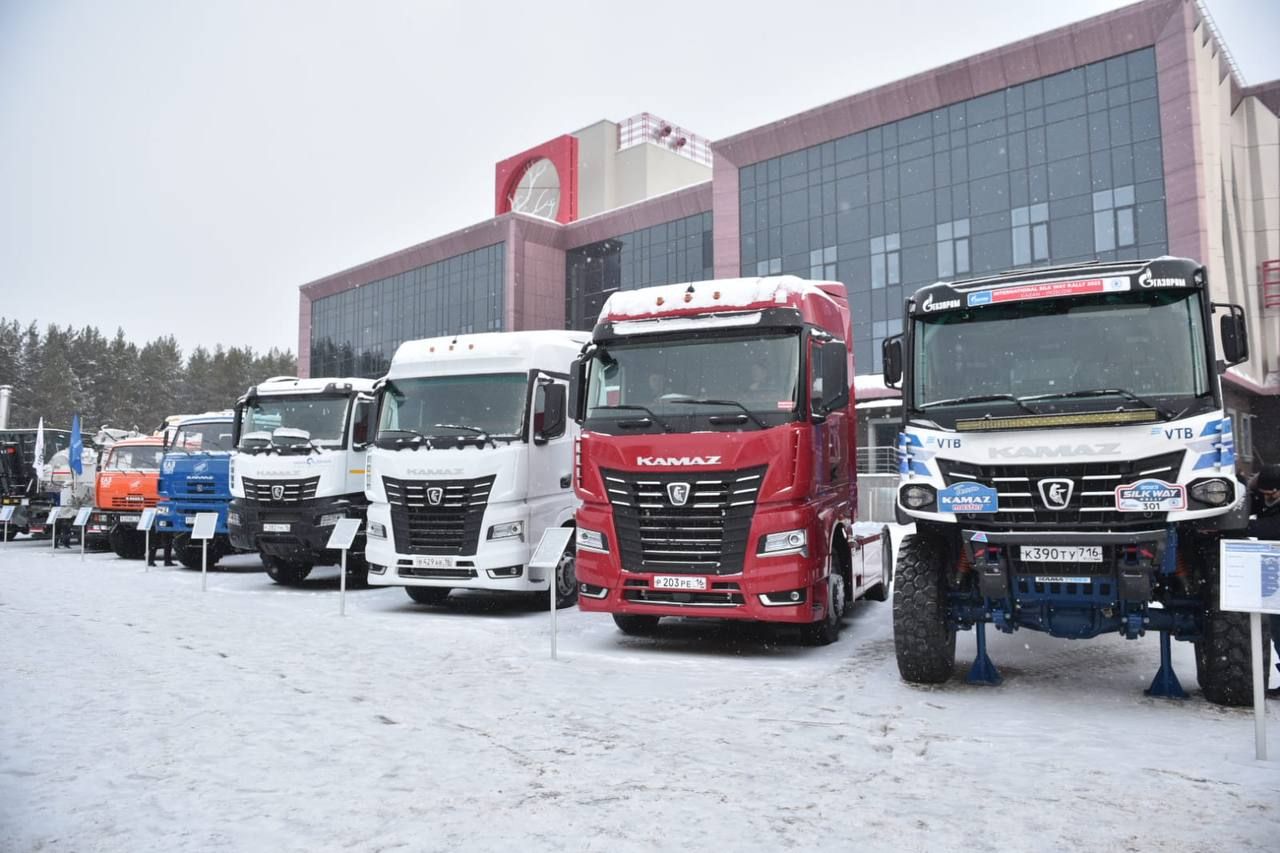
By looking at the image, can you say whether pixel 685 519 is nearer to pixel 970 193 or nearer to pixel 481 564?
pixel 481 564

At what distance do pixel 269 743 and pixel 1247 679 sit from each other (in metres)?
6.14

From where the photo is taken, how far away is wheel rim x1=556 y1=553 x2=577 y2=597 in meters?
10.9

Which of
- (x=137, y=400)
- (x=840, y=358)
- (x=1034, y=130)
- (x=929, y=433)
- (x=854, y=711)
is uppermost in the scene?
(x=1034, y=130)

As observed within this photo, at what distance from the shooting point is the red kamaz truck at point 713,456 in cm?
790

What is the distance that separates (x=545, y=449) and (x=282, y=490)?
15.0 feet

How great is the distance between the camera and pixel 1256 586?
16.7 ft

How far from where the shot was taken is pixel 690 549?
26.6 feet

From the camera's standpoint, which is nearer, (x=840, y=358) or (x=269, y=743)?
(x=269, y=743)

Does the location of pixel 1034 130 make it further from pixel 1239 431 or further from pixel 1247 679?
pixel 1247 679

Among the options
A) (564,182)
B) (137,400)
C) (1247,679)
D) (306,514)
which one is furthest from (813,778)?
(137,400)

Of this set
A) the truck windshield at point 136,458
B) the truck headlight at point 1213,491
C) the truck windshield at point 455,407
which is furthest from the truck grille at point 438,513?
the truck windshield at point 136,458

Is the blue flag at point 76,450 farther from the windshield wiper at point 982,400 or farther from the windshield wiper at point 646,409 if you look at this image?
the windshield wiper at point 982,400

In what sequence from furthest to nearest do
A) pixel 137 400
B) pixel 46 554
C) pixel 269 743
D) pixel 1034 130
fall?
pixel 137 400
pixel 1034 130
pixel 46 554
pixel 269 743

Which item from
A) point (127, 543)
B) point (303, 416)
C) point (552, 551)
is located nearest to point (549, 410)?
point (552, 551)
